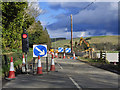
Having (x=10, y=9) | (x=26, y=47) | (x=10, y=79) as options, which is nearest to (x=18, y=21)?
(x=10, y=9)

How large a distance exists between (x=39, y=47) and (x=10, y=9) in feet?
25.6

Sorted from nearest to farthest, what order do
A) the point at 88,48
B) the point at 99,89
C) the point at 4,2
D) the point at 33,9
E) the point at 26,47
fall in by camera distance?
the point at 99,89 → the point at 26,47 → the point at 4,2 → the point at 33,9 → the point at 88,48

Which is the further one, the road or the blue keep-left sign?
the blue keep-left sign

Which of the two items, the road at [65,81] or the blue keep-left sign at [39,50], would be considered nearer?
the road at [65,81]

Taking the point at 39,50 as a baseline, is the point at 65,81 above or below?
below

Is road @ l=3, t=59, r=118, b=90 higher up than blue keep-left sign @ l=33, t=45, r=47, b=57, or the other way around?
blue keep-left sign @ l=33, t=45, r=47, b=57

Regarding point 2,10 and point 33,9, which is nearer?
point 2,10

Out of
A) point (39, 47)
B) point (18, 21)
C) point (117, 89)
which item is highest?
point (18, 21)

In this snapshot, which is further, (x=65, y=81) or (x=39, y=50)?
(x=39, y=50)

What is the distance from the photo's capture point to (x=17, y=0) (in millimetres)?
19094

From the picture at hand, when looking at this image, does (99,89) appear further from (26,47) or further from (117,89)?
(26,47)

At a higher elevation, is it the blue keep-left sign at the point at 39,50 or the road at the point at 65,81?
the blue keep-left sign at the point at 39,50

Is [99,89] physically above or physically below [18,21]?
below

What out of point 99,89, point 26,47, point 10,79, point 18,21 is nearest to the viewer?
point 99,89
